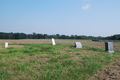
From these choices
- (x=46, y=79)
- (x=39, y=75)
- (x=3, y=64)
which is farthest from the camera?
(x=3, y=64)

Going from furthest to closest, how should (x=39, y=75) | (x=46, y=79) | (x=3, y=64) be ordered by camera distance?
(x=3, y=64) → (x=39, y=75) → (x=46, y=79)

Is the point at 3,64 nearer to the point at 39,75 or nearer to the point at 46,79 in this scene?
the point at 39,75

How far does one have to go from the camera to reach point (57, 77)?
3732 mm

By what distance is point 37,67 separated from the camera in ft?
15.0

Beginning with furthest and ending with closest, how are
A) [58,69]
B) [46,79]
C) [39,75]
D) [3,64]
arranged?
1. [3,64]
2. [58,69]
3. [39,75]
4. [46,79]

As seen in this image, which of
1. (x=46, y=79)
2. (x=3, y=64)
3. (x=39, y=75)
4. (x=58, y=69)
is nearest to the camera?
(x=46, y=79)

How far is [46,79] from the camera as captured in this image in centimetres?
363

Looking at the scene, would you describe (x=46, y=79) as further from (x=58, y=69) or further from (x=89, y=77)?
(x=89, y=77)

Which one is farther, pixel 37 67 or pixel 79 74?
pixel 37 67

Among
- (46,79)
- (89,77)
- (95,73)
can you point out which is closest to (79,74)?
(89,77)

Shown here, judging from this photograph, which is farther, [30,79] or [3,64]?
[3,64]

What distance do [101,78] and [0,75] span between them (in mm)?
3941

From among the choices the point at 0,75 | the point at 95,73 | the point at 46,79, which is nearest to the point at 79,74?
the point at 95,73

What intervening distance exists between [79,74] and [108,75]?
3.72 ft
